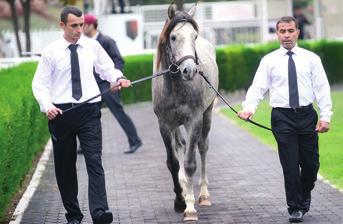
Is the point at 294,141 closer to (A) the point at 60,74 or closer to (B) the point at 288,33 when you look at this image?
(B) the point at 288,33

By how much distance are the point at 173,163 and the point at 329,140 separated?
648 centimetres

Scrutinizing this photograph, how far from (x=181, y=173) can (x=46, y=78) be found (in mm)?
1953

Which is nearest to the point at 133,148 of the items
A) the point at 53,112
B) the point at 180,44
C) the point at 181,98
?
the point at 181,98

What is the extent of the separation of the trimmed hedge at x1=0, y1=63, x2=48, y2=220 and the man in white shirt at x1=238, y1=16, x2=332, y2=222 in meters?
2.22

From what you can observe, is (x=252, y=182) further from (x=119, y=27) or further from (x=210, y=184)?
(x=119, y=27)

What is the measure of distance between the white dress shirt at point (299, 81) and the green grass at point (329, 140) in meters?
2.38

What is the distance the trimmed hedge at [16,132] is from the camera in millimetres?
10203

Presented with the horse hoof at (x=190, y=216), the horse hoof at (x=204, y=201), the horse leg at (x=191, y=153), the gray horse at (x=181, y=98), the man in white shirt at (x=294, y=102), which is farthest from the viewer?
the horse hoof at (x=204, y=201)

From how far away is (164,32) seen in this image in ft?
35.1

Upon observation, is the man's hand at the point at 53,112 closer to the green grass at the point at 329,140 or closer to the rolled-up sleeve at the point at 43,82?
the rolled-up sleeve at the point at 43,82

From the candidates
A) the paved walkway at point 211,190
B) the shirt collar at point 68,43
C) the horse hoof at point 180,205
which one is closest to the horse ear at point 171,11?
the shirt collar at point 68,43

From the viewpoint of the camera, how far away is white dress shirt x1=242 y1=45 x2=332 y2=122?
32.8 ft

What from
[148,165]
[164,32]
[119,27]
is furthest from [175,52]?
[119,27]

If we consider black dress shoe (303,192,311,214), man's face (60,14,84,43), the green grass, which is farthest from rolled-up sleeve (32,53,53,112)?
the green grass
